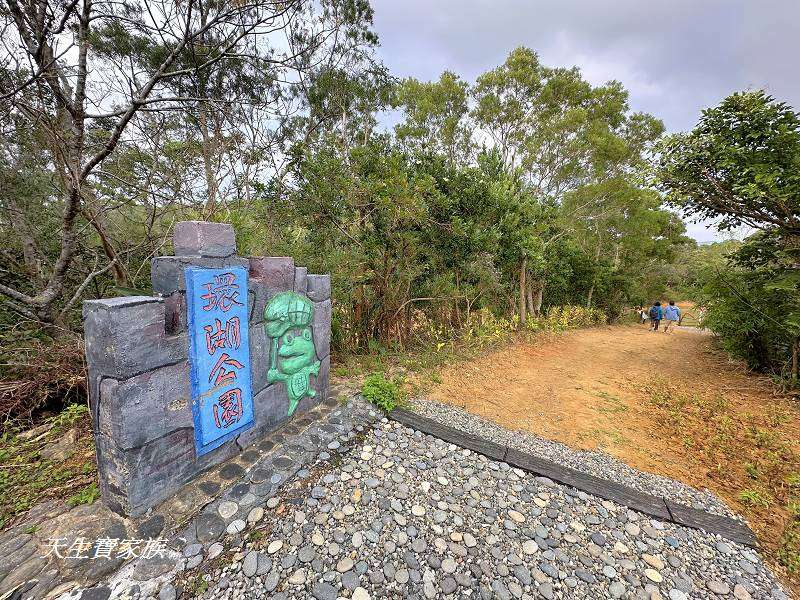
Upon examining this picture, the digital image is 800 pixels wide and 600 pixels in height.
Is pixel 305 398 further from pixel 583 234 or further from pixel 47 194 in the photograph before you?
pixel 583 234

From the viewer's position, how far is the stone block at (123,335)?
1.90 m

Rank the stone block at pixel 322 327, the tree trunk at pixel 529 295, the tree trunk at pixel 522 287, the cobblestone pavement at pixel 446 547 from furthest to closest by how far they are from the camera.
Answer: the tree trunk at pixel 529 295 < the tree trunk at pixel 522 287 < the stone block at pixel 322 327 < the cobblestone pavement at pixel 446 547

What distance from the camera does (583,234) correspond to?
46.1ft

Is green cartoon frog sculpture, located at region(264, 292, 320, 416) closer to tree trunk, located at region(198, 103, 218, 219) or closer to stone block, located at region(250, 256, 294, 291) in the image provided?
stone block, located at region(250, 256, 294, 291)

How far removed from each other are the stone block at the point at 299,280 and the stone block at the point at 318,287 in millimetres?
92

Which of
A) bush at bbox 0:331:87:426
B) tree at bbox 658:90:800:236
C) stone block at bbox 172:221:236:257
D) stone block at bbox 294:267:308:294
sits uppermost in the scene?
tree at bbox 658:90:800:236

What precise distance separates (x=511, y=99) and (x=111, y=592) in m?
14.8

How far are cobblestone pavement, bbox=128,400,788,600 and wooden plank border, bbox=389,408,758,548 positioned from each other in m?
0.08

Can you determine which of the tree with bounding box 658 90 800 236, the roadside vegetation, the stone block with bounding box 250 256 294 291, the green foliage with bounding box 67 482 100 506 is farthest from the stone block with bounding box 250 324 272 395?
the tree with bounding box 658 90 800 236

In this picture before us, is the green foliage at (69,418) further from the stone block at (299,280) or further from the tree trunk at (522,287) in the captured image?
the tree trunk at (522,287)

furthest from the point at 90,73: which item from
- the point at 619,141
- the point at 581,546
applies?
the point at 619,141

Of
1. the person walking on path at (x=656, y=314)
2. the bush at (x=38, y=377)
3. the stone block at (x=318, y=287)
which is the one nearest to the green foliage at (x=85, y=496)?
the bush at (x=38, y=377)

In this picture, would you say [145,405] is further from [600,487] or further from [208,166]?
[208,166]

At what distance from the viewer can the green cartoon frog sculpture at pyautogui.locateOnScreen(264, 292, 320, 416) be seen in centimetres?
313
